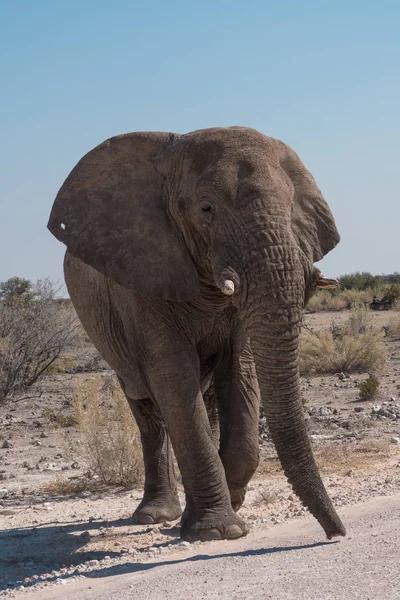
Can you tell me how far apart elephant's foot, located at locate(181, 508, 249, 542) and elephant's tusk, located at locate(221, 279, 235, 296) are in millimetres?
1839

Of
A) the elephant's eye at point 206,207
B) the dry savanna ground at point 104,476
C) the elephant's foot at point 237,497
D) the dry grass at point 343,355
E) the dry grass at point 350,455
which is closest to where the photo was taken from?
the elephant's eye at point 206,207

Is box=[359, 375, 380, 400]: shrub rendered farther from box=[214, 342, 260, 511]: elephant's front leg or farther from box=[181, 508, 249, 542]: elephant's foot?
box=[181, 508, 249, 542]: elephant's foot

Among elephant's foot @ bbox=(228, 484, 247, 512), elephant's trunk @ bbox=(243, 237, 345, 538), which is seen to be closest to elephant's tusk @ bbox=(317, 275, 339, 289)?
elephant's trunk @ bbox=(243, 237, 345, 538)

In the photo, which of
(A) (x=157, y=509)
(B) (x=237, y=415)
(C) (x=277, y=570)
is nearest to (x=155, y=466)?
(A) (x=157, y=509)

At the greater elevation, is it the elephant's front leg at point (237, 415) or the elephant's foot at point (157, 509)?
the elephant's front leg at point (237, 415)

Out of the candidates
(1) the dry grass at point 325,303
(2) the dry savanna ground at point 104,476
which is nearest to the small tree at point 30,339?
(2) the dry savanna ground at point 104,476

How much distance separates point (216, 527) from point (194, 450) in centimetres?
55

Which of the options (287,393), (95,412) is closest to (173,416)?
(287,393)

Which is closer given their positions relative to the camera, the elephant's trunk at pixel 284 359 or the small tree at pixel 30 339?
the elephant's trunk at pixel 284 359

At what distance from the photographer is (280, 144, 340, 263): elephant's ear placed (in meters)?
7.61

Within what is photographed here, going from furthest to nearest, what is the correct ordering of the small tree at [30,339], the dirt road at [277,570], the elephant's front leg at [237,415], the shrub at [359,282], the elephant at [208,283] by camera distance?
the shrub at [359,282] → the small tree at [30,339] → the elephant's front leg at [237,415] → the elephant at [208,283] → the dirt road at [277,570]

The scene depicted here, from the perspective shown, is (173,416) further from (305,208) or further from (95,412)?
(95,412)

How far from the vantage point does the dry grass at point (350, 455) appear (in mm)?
10376

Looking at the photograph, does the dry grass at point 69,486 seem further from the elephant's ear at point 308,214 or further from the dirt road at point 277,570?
the elephant's ear at point 308,214
